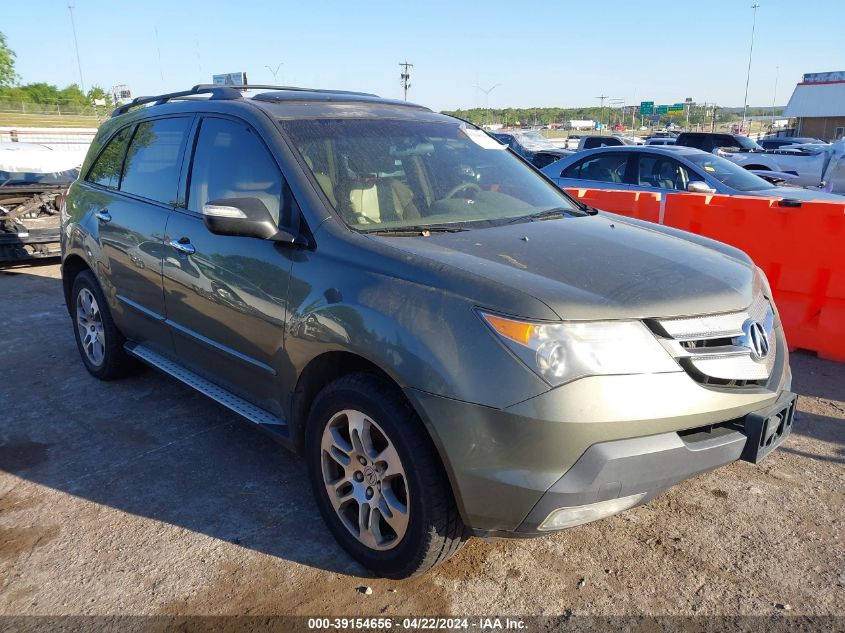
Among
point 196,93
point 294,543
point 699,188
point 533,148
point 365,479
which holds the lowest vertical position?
point 294,543

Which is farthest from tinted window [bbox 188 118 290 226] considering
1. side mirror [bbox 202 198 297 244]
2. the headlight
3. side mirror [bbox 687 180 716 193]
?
side mirror [bbox 687 180 716 193]

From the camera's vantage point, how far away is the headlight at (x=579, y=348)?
2215 millimetres

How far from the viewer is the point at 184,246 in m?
3.52

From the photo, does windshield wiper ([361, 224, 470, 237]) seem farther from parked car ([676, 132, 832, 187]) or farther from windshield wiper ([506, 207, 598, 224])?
parked car ([676, 132, 832, 187])

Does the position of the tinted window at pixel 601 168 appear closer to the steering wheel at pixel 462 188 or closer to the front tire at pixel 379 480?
the steering wheel at pixel 462 188

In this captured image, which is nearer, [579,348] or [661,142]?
[579,348]

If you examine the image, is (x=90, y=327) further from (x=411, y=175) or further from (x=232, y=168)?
(x=411, y=175)

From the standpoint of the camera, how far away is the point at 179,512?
3.25 metres

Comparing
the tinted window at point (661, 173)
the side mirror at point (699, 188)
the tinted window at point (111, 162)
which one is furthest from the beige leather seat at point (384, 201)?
the tinted window at point (661, 173)

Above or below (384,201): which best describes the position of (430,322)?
below

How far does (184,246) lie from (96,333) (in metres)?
1.78

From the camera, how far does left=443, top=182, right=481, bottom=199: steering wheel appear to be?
3350mm

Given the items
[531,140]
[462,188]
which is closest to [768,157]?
[531,140]

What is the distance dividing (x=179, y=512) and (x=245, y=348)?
84 cm
